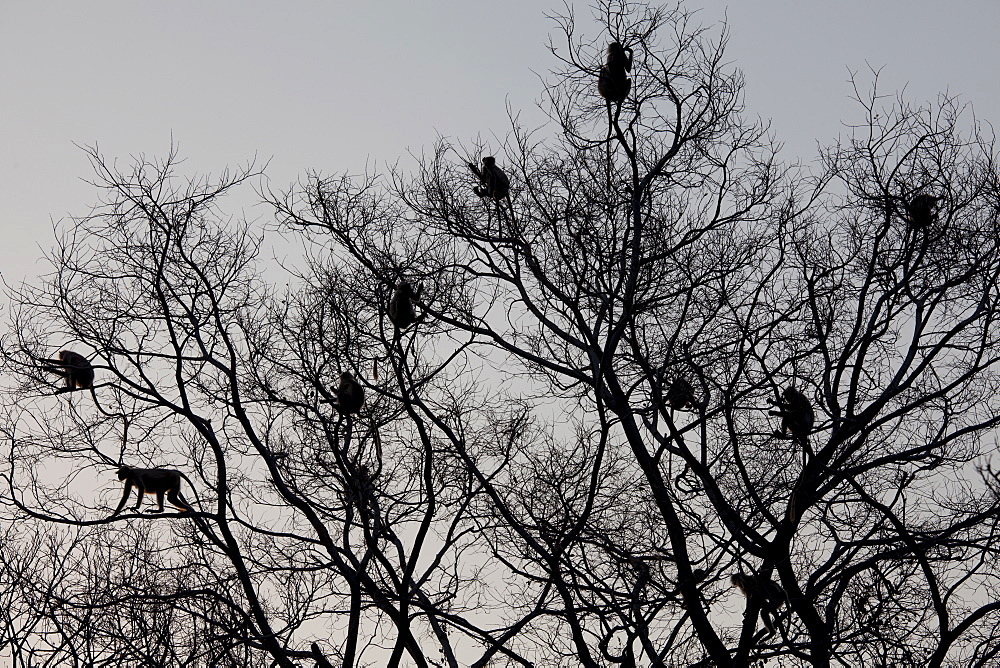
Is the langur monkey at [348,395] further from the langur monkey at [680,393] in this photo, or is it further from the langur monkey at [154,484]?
the langur monkey at [680,393]

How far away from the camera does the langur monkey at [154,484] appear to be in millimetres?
10109

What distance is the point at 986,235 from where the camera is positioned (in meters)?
11.4

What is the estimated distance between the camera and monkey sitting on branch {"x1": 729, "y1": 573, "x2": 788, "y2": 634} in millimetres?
10500

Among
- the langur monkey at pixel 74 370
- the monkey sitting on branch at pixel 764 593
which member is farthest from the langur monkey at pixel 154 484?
the monkey sitting on branch at pixel 764 593

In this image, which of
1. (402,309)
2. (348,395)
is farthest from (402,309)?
(348,395)

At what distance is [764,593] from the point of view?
10.5 m

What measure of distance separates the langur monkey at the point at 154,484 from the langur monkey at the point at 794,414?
526 centimetres

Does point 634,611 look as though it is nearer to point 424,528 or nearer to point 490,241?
point 424,528

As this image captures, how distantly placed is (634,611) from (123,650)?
14.3ft

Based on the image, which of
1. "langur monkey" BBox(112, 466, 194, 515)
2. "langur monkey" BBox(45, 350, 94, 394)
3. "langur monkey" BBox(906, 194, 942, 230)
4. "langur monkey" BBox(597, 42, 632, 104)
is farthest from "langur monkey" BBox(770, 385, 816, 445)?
"langur monkey" BBox(45, 350, 94, 394)

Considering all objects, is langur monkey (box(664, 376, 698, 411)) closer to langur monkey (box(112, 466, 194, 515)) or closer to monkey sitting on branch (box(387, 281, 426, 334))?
monkey sitting on branch (box(387, 281, 426, 334))

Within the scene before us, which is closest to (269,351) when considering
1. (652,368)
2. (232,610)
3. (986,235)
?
(232,610)

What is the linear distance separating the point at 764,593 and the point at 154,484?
17.5 ft

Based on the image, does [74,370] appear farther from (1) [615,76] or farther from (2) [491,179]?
(1) [615,76]
